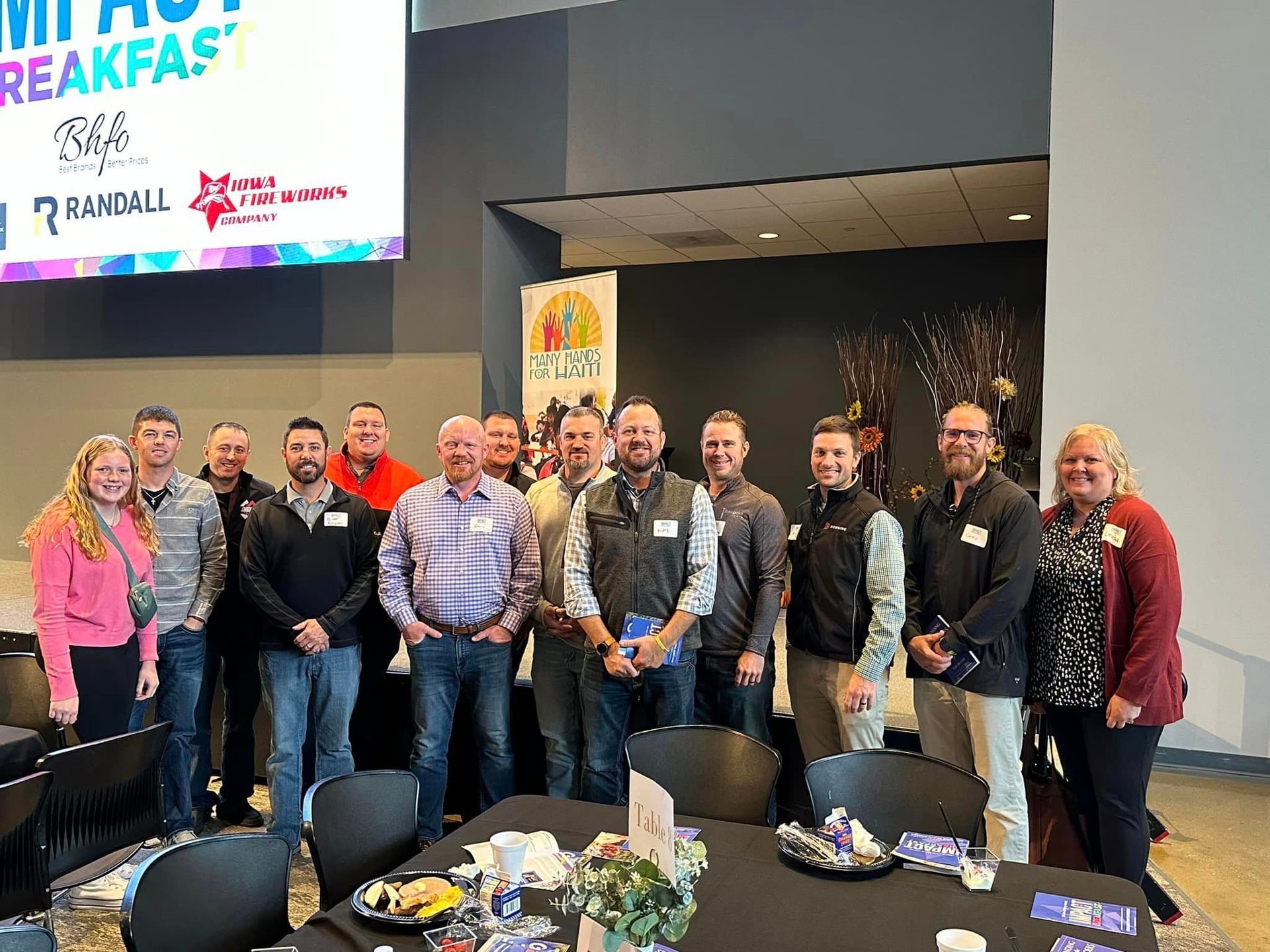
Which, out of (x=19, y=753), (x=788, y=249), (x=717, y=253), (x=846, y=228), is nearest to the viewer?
(x=19, y=753)

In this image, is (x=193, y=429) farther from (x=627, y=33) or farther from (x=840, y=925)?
(x=840, y=925)

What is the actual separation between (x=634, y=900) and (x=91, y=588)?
2.66 meters

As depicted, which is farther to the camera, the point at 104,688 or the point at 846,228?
the point at 846,228

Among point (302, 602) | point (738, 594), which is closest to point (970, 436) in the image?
point (738, 594)

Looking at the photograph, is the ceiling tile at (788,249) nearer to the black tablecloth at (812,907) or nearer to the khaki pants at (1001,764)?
the khaki pants at (1001,764)

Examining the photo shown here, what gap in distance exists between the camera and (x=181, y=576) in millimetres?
3953

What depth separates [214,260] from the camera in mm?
6691

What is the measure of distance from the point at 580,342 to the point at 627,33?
82.2 inches

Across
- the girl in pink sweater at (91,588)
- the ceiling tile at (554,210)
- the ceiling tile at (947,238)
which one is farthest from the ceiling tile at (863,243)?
the girl in pink sweater at (91,588)

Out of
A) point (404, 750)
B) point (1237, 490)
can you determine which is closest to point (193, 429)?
point (404, 750)

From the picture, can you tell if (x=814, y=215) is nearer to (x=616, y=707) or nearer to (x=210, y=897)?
(x=616, y=707)

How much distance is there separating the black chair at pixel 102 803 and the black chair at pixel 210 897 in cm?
84

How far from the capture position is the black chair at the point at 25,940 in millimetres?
1745

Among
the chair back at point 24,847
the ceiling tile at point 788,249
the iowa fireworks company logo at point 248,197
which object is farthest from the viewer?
the ceiling tile at point 788,249
